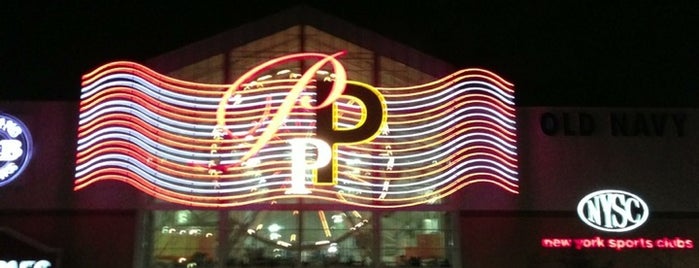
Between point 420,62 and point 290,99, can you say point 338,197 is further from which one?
point 420,62

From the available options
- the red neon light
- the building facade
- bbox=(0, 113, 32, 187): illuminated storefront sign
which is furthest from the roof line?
the red neon light

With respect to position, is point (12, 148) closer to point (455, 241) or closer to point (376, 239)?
point (376, 239)

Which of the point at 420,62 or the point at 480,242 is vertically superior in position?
the point at 420,62

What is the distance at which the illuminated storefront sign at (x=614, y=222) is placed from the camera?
19766 mm

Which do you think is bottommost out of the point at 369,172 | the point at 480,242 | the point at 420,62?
the point at 480,242

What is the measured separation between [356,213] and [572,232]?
5416 mm

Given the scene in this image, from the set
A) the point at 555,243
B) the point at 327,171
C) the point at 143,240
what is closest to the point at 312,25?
the point at 327,171

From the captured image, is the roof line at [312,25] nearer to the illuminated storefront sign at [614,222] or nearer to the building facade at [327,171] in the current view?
the building facade at [327,171]

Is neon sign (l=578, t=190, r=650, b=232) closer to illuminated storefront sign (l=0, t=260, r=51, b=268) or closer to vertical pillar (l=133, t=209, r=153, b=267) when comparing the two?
vertical pillar (l=133, t=209, r=153, b=267)

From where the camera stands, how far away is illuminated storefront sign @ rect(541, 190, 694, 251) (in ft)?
64.8

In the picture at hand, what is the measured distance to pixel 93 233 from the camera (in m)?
19.1

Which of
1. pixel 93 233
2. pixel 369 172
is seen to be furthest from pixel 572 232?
pixel 93 233

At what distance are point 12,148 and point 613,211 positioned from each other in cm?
1477

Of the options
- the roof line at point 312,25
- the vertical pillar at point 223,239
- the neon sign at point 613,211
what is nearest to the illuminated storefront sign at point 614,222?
the neon sign at point 613,211
